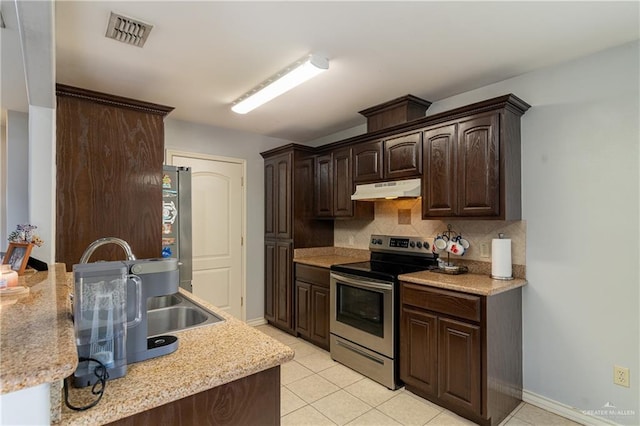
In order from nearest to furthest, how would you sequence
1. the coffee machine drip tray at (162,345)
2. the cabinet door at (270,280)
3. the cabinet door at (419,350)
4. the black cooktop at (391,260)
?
the coffee machine drip tray at (162,345) → the cabinet door at (419,350) → the black cooktop at (391,260) → the cabinet door at (270,280)

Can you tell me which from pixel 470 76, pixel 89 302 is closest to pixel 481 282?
pixel 470 76

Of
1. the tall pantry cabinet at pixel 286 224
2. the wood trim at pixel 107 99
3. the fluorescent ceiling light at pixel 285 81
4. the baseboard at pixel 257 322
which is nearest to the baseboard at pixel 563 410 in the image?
the tall pantry cabinet at pixel 286 224

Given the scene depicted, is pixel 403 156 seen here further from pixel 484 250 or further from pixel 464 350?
pixel 464 350

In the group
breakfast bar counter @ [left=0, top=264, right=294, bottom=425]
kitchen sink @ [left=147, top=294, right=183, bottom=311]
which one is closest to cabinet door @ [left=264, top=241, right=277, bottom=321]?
kitchen sink @ [left=147, top=294, right=183, bottom=311]

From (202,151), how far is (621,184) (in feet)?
12.7

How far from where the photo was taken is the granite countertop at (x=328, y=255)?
12.4 feet

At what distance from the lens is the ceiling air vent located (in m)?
1.88

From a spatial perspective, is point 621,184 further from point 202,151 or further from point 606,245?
point 202,151

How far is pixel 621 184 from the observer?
2.14 metres

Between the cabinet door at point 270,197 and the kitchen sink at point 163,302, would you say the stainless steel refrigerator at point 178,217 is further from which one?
the cabinet door at point 270,197

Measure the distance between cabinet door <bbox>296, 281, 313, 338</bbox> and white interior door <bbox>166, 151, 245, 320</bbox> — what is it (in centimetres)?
84

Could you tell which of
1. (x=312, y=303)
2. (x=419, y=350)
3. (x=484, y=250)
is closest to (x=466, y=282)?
(x=484, y=250)

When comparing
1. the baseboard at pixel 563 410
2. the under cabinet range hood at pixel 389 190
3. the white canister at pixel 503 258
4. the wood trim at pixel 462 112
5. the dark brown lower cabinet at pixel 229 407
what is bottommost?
the baseboard at pixel 563 410

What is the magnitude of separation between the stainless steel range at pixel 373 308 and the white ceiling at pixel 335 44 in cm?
158
